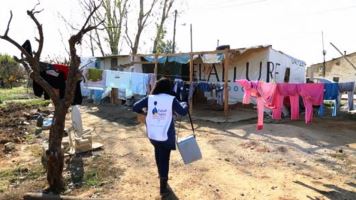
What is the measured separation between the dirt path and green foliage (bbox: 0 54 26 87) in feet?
92.2

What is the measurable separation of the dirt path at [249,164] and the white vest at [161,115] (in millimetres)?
882

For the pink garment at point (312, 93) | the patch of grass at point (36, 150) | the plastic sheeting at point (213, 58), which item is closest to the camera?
the patch of grass at point (36, 150)

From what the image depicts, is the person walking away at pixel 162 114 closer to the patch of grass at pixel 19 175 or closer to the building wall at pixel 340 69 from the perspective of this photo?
the patch of grass at pixel 19 175

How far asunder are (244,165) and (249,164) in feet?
0.39

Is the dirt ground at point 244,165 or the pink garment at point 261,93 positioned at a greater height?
the pink garment at point 261,93

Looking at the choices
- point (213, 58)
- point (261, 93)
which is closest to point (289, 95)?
point (261, 93)

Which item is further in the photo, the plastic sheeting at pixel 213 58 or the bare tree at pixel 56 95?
the plastic sheeting at pixel 213 58

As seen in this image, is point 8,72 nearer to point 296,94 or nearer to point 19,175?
point 19,175

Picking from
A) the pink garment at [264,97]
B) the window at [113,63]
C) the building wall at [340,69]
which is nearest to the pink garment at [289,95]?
the pink garment at [264,97]

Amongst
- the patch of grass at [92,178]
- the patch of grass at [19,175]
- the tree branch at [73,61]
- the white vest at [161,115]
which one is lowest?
the patch of grass at [19,175]

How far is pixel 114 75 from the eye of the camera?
49.1 ft

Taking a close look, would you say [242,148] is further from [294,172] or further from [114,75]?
[114,75]

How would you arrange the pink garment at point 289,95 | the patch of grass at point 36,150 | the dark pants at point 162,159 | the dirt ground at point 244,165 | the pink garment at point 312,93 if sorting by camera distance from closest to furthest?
1. the dark pants at point 162,159
2. the dirt ground at point 244,165
3. the patch of grass at point 36,150
4. the pink garment at point 312,93
5. the pink garment at point 289,95

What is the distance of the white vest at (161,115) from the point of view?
4.95m
